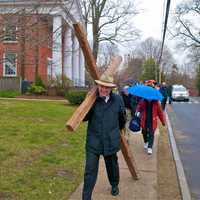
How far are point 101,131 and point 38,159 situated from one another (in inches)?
124

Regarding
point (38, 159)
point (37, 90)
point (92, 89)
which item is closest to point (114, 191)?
point (92, 89)

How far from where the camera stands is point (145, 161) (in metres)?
9.95

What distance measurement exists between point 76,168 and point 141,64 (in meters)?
78.3

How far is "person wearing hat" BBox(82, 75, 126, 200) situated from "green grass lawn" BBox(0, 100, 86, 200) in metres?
0.64

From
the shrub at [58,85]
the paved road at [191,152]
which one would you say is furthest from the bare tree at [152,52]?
the paved road at [191,152]

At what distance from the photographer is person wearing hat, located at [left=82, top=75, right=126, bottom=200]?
6.45 meters

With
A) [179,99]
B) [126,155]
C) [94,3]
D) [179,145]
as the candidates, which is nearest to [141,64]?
[179,99]

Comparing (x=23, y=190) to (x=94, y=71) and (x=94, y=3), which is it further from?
(x=94, y=3)

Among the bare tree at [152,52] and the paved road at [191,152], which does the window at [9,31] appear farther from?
the bare tree at [152,52]

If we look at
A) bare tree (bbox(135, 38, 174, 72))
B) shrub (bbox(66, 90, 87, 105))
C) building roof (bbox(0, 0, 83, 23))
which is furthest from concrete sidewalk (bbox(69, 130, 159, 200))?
bare tree (bbox(135, 38, 174, 72))

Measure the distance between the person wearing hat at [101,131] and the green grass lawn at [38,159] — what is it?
639 mm

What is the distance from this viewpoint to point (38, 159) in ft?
30.6

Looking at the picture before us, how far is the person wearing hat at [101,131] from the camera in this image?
645 cm

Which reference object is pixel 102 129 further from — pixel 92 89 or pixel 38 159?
pixel 38 159
